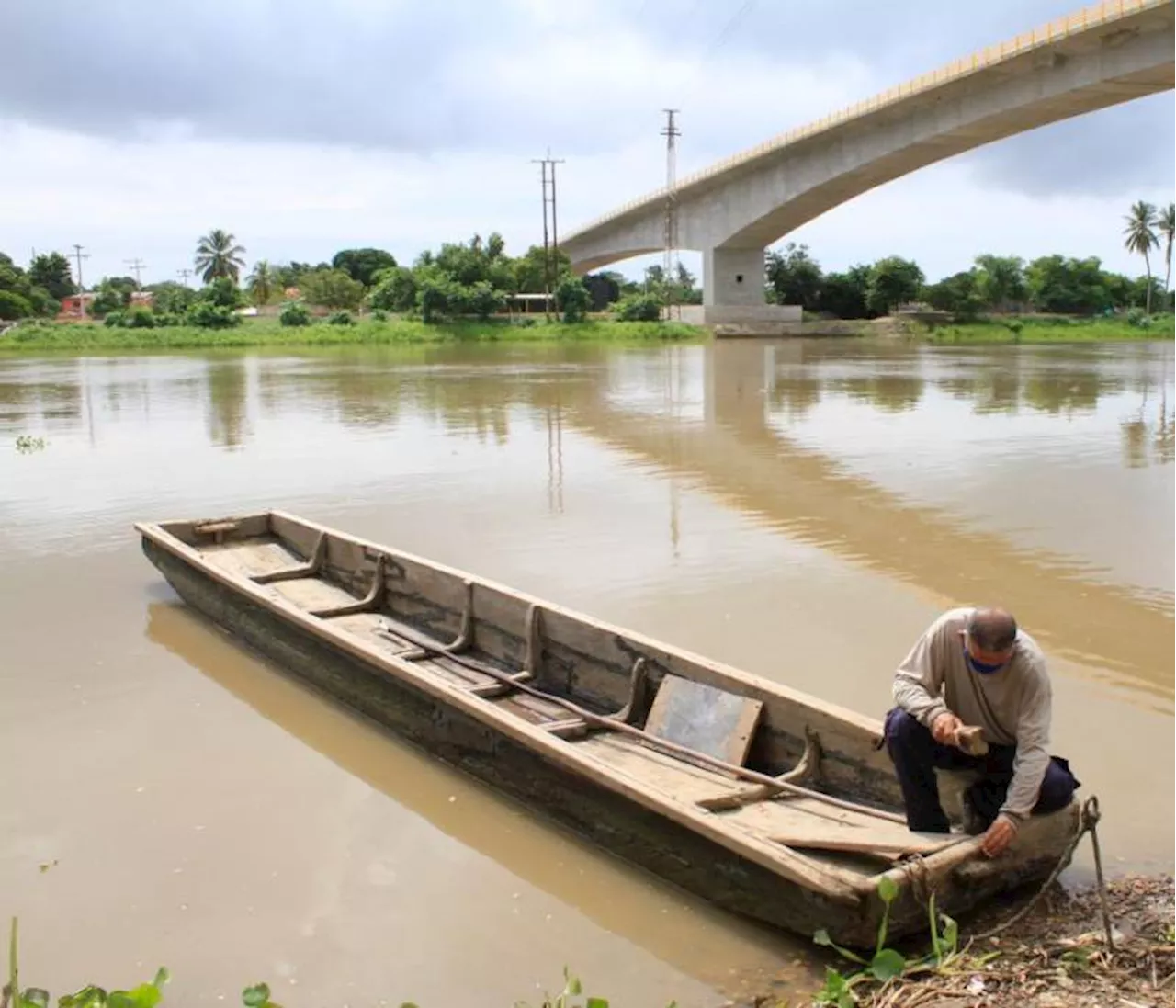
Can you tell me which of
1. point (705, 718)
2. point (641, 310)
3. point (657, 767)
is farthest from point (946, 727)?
point (641, 310)

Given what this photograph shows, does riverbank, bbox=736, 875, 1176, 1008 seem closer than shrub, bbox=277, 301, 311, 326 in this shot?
Yes

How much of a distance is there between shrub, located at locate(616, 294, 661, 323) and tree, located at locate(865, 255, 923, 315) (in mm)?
12196

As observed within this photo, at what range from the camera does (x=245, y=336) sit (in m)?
54.4

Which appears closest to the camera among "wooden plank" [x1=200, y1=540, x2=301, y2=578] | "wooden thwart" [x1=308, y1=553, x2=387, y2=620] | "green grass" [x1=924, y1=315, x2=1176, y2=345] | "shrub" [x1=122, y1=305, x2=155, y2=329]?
"wooden thwart" [x1=308, y1=553, x2=387, y2=620]

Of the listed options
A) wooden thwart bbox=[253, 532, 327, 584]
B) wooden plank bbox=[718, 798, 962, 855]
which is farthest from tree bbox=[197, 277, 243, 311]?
wooden plank bbox=[718, 798, 962, 855]

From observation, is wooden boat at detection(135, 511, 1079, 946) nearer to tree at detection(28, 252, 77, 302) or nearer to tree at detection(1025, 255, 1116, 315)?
tree at detection(1025, 255, 1116, 315)

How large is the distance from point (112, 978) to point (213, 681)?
117 inches

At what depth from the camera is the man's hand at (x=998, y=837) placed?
364cm

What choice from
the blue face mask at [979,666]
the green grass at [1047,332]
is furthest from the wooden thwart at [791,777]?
A: the green grass at [1047,332]

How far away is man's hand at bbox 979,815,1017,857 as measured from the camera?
12.0 ft

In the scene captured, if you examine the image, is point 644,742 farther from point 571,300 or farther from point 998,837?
point 571,300

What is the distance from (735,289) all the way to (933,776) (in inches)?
2122

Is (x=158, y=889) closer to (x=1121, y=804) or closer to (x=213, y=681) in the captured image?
(x=213, y=681)

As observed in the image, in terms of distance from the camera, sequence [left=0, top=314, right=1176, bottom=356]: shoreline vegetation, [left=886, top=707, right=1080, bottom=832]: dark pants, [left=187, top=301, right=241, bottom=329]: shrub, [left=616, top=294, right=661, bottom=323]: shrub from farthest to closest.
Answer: [left=187, top=301, right=241, bottom=329]: shrub → [left=616, top=294, right=661, bottom=323]: shrub → [left=0, top=314, right=1176, bottom=356]: shoreline vegetation → [left=886, top=707, right=1080, bottom=832]: dark pants
